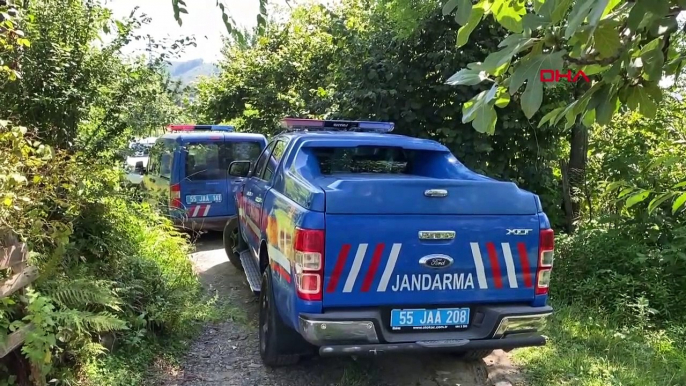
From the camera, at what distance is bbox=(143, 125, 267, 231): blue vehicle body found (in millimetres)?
8609

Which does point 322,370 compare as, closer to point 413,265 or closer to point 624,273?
point 413,265

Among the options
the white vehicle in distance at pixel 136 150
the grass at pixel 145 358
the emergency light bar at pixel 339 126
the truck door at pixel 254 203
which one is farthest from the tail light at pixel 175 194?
the grass at pixel 145 358

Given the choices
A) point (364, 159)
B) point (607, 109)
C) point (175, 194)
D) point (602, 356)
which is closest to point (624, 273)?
point (602, 356)

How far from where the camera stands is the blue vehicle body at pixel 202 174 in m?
8.61

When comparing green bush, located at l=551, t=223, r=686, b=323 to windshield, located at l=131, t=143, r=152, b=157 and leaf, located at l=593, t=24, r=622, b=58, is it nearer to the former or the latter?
leaf, located at l=593, t=24, r=622, b=58

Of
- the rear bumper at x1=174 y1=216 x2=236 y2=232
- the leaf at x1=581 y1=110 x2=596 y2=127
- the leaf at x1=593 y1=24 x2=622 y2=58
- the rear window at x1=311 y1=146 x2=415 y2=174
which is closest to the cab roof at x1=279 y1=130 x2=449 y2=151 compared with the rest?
the rear window at x1=311 y1=146 x2=415 y2=174

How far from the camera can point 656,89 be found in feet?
5.66

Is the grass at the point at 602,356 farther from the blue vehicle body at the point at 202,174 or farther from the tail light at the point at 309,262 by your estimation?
the blue vehicle body at the point at 202,174

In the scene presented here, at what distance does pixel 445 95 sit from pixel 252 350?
16.6 feet

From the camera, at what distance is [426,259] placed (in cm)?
362

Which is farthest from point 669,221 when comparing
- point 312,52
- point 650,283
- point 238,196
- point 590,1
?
point 312,52

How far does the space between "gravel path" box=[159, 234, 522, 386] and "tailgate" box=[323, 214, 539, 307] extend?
3.08ft

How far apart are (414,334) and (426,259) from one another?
513mm

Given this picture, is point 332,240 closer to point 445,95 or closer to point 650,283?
point 650,283
